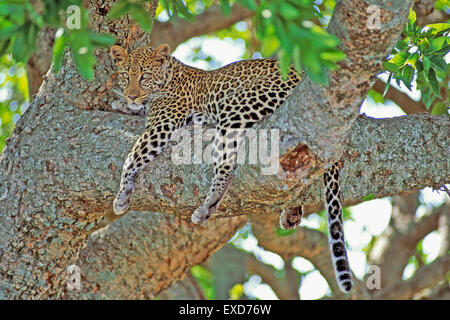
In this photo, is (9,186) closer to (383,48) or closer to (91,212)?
(91,212)

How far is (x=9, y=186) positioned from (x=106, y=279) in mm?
1971

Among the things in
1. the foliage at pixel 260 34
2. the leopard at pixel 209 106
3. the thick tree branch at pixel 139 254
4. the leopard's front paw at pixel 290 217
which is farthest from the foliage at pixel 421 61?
the thick tree branch at pixel 139 254

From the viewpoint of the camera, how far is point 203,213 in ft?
16.7

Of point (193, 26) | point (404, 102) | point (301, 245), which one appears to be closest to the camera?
point (301, 245)

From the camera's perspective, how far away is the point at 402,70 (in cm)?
517

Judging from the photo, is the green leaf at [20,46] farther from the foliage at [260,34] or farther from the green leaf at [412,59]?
the green leaf at [412,59]

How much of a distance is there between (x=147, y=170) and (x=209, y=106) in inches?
39.0

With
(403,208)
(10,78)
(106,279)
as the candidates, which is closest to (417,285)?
(403,208)

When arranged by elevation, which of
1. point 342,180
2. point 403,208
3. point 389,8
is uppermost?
point 389,8

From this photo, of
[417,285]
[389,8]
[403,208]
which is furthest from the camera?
[403,208]

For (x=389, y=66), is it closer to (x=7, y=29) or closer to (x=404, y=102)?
(x=7, y=29)

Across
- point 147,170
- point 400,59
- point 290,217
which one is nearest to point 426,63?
point 400,59

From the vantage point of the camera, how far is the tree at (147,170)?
4.16m

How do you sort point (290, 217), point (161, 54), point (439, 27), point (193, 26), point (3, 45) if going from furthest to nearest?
1. point (193, 26)
2. point (161, 54)
3. point (290, 217)
4. point (439, 27)
5. point (3, 45)
